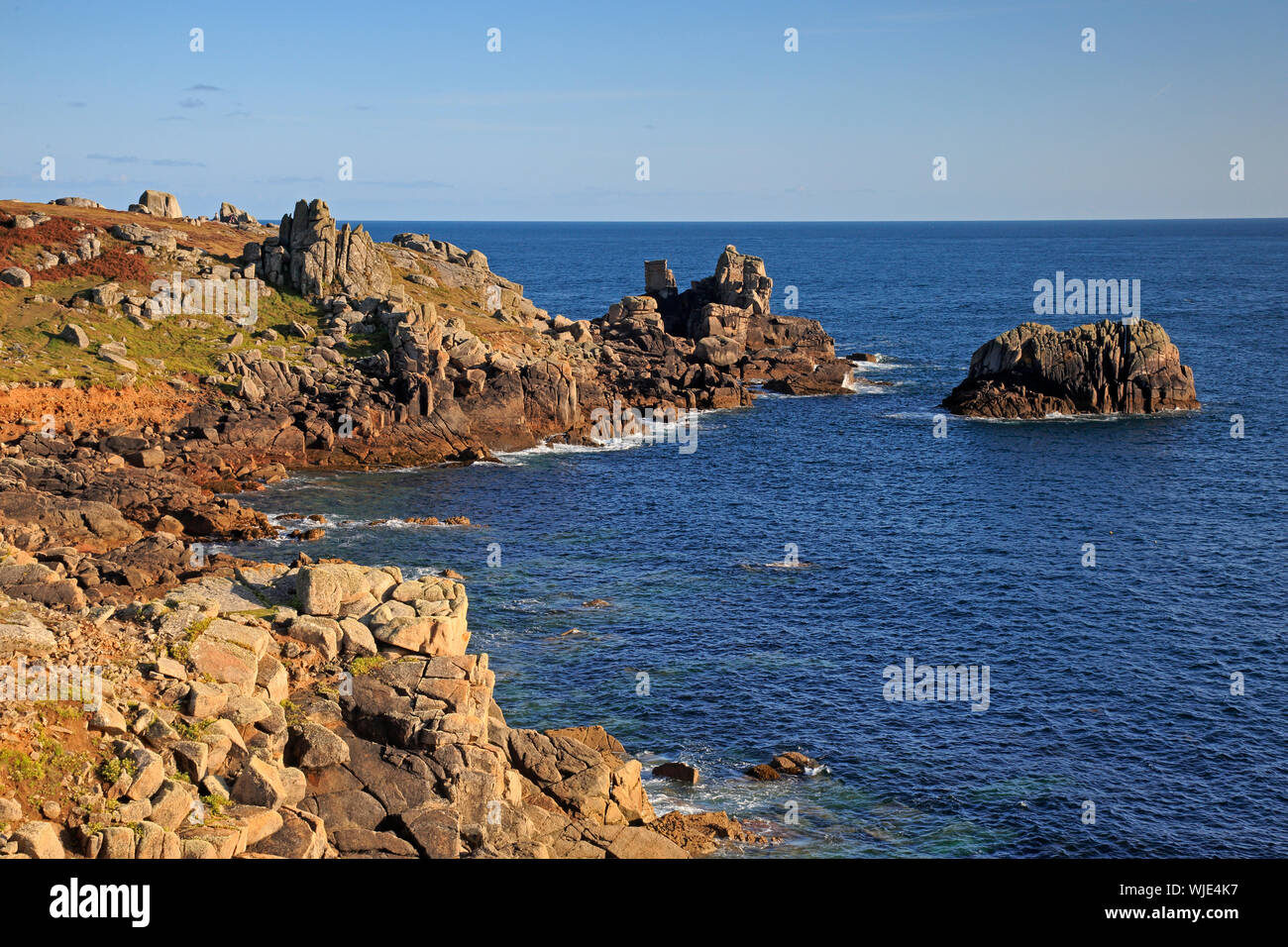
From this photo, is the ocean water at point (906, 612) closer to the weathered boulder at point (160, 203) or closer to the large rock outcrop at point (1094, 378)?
the large rock outcrop at point (1094, 378)

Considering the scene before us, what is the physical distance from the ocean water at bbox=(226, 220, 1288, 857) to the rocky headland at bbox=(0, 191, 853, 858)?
6599 millimetres

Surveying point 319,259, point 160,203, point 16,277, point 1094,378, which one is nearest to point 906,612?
point 1094,378

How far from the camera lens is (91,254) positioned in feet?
362

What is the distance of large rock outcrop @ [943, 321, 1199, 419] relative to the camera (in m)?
119

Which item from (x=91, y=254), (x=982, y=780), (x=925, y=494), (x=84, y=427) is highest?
(x=91, y=254)

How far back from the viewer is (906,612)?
211ft

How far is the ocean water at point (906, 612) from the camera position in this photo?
145 ft

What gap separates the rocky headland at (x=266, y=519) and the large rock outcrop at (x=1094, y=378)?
2430 centimetres

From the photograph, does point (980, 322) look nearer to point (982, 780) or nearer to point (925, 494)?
point (925, 494)

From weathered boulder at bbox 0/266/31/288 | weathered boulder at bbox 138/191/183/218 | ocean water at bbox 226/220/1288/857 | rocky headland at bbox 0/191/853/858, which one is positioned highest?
weathered boulder at bbox 138/191/183/218

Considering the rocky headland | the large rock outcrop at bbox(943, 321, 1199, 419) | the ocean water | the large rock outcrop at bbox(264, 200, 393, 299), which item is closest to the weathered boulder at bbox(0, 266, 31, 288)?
the rocky headland

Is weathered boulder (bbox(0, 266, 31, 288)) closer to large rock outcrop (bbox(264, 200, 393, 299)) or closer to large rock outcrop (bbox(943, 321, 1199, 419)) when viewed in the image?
large rock outcrop (bbox(264, 200, 393, 299))
